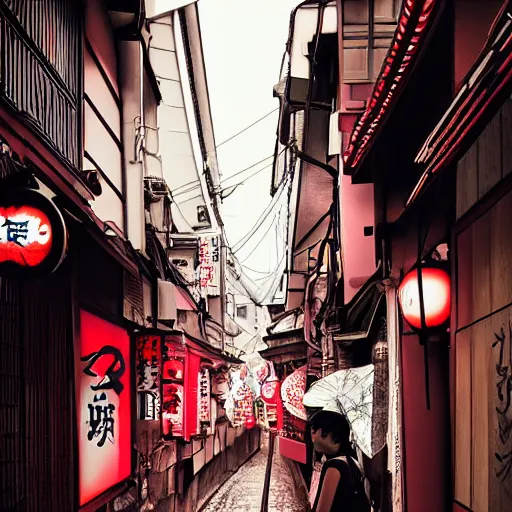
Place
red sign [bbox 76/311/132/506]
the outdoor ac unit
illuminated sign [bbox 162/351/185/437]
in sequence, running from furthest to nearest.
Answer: illuminated sign [bbox 162/351/185/437] → the outdoor ac unit → red sign [bbox 76/311/132/506]

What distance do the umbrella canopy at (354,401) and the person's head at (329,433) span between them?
1508 millimetres

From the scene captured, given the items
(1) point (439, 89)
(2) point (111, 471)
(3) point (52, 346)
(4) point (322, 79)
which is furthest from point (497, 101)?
(4) point (322, 79)

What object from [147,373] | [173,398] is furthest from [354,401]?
[173,398]

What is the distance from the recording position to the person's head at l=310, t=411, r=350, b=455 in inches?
383

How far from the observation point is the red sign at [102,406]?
11.0 meters

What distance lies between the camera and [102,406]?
40.2ft

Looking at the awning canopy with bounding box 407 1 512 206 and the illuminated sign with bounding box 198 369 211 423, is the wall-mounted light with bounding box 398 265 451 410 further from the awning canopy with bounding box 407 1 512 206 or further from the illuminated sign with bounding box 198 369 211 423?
the illuminated sign with bounding box 198 369 211 423

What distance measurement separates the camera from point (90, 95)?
13648 mm

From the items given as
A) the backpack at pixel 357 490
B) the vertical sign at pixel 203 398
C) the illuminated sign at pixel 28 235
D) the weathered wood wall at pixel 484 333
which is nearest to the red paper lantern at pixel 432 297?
the weathered wood wall at pixel 484 333

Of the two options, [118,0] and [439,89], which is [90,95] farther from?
[439,89]

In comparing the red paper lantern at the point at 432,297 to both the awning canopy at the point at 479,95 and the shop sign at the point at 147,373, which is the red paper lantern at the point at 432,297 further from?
the shop sign at the point at 147,373

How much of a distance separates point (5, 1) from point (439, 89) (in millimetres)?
5161

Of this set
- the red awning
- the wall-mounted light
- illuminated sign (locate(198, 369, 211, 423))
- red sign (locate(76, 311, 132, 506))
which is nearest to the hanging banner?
illuminated sign (locate(198, 369, 211, 423))

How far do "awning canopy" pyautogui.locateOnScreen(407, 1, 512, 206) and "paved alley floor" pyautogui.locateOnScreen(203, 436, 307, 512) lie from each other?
28.1 m
